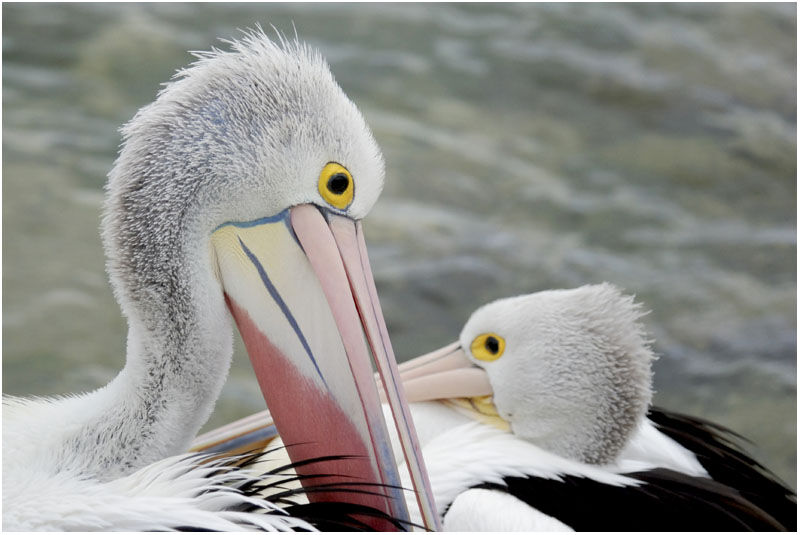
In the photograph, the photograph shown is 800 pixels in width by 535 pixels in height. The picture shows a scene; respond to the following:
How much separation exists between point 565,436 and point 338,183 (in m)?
0.91

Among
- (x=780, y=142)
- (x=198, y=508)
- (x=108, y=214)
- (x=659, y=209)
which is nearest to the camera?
(x=198, y=508)

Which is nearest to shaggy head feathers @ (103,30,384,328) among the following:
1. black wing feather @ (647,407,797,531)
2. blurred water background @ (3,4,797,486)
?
black wing feather @ (647,407,797,531)

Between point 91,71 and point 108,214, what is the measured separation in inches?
142

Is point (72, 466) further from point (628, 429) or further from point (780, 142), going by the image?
point (780, 142)

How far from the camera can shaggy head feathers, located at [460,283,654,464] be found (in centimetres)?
244

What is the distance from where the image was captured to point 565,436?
246 cm

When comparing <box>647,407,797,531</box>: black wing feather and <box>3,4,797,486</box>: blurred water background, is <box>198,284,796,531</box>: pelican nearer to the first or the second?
<box>647,407,797,531</box>: black wing feather

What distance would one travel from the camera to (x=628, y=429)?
2.44 metres

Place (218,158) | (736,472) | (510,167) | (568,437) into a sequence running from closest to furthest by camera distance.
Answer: (218,158)
(568,437)
(736,472)
(510,167)

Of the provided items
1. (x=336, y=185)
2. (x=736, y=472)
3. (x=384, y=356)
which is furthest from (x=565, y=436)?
(x=336, y=185)

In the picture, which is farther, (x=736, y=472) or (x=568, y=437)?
(x=736, y=472)

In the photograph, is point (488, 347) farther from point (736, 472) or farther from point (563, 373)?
point (736, 472)

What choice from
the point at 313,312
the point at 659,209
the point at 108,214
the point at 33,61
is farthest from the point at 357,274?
the point at 33,61

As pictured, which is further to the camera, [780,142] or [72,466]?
[780,142]
